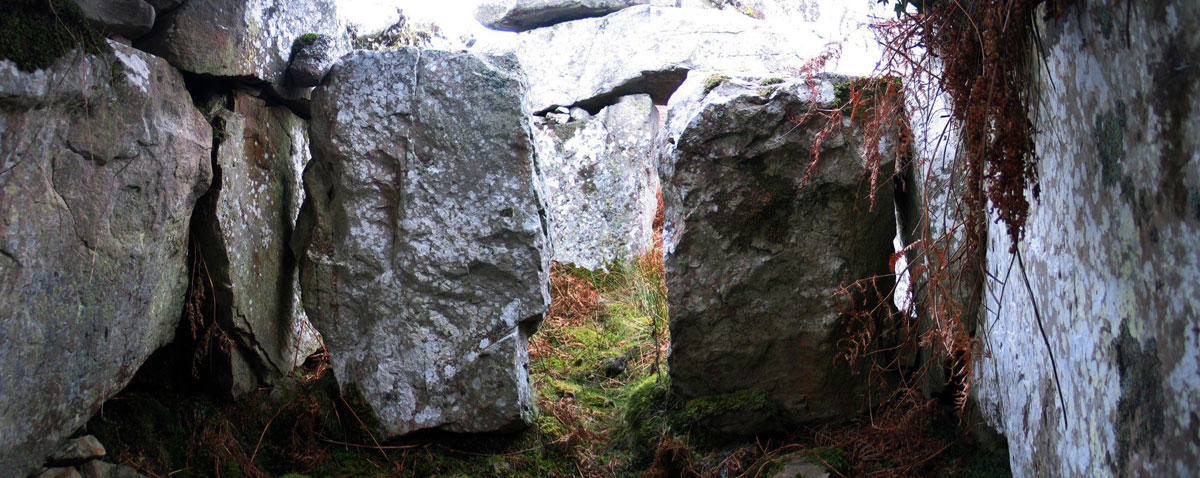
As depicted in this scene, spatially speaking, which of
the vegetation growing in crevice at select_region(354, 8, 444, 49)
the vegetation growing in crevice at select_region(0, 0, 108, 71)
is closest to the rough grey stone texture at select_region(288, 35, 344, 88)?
the vegetation growing in crevice at select_region(0, 0, 108, 71)

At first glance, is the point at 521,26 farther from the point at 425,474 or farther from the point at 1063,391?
the point at 1063,391

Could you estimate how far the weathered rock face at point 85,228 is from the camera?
7.53ft

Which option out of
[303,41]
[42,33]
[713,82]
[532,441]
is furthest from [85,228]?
[713,82]

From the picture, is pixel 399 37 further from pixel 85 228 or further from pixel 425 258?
pixel 85 228

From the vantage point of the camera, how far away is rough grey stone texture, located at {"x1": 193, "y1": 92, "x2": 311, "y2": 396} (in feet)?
10.3

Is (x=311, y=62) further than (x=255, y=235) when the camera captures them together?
Yes

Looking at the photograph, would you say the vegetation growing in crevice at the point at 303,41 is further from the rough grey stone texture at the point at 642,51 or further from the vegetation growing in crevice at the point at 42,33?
the rough grey stone texture at the point at 642,51

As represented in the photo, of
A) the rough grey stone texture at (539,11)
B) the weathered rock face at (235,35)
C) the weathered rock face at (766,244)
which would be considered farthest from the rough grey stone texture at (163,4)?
the rough grey stone texture at (539,11)

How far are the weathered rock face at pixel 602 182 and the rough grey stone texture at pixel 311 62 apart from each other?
2595mm

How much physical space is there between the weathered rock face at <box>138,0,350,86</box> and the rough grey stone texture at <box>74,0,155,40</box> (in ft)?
0.36

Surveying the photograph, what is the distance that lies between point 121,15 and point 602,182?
3841 mm

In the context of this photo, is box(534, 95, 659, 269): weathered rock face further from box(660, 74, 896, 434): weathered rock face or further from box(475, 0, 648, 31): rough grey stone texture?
box(660, 74, 896, 434): weathered rock face

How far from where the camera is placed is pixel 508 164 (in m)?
3.36

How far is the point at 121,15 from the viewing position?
2682 mm
